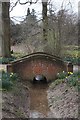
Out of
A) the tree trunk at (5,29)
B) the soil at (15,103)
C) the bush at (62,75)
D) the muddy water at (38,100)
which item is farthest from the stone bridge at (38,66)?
the tree trunk at (5,29)

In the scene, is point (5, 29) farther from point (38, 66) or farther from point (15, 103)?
point (15, 103)

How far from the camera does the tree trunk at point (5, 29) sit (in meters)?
14.8

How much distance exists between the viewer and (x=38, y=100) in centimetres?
905

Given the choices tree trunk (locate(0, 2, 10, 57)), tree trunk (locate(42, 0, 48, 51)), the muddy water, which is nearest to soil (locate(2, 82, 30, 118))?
the muddy water

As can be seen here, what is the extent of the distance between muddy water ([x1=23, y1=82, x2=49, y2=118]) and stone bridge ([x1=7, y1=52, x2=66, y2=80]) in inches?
28.1

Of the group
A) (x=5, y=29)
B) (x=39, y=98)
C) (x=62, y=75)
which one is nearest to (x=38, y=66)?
(x=62, y=75)

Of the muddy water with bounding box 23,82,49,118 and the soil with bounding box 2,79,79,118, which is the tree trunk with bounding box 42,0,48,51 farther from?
the soil with bounding box 2,79,79,118

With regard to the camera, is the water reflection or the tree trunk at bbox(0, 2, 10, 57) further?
the tree trunk at bbox(0, 2, 10, 57)

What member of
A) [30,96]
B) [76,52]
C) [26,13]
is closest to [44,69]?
[30,96]

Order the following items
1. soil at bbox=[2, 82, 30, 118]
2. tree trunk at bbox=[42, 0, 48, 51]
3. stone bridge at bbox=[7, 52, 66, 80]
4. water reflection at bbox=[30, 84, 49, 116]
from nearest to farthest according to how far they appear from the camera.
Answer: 1. soil at bbox=[2, 82, 30, 118]
2. water reflection at bbox=[30, 84, 49, 116]
3. stone bridge at bbox=[7, 52, 66, 80]
4. tree trunk at bbox=[42, 0, 48, 51]

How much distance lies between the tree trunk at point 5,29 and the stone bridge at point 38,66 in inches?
130

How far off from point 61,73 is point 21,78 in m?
1.86

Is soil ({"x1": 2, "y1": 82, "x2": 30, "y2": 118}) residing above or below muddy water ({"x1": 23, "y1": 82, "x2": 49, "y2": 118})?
above

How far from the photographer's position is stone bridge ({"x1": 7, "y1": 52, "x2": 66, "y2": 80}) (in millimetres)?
12273
